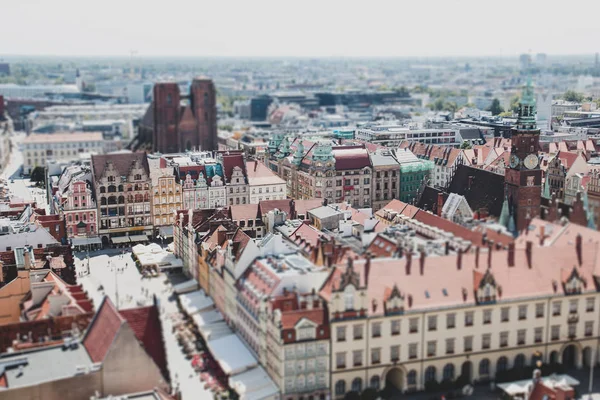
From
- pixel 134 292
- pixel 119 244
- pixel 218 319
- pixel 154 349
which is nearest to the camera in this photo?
pixel 154 349

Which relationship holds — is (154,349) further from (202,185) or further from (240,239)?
(202,185)

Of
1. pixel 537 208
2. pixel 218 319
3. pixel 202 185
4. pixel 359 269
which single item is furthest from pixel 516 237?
pixel 202 185

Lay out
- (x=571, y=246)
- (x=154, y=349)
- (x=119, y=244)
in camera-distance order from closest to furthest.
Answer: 1. (x=154, y=349)
2. (x=571, y=246)
3. (x=119, y=244)

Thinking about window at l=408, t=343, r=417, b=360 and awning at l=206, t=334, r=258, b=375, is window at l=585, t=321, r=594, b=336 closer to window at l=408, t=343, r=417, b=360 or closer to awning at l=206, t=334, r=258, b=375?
window at l=408, t=343, r=417, b=360

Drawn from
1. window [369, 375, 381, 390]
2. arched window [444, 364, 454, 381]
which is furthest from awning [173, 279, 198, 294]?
arched window [444, 364, 454, 381]

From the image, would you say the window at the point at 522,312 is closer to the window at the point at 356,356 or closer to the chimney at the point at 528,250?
the chimney at the point at 528,250
